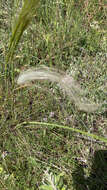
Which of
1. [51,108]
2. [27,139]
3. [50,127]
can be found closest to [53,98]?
[51,108]

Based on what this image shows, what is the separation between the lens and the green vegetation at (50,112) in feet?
4.52

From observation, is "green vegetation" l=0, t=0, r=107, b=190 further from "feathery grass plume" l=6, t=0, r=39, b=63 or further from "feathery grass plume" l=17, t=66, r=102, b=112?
"feathery grass plume" l=6, t=0, r=39, b=63

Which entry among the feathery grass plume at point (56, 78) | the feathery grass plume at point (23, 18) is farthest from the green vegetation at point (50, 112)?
the feathery grass plume at point (23, 18)

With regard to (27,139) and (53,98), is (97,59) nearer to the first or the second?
(53,98)

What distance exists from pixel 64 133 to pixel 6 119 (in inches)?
15.9

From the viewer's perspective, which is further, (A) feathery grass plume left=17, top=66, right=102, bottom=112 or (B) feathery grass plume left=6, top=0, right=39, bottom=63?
(A) feathery grass plume left=17, top=66, right=102, bottom=112

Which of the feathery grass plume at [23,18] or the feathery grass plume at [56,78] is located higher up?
the feathery grass plume at [23,18]

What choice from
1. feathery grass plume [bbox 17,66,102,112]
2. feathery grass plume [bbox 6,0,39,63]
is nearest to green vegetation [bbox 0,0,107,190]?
feathery grass plume [bbox 17,66,102,112]

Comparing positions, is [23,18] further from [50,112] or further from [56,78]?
[50,112]

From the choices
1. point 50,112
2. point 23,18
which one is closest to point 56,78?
point 23,18

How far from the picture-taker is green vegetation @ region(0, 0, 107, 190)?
54.2 inches

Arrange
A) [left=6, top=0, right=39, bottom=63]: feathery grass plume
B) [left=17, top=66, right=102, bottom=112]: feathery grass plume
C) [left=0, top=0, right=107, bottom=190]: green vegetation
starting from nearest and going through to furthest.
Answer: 1. [left=6, top=0, right=39, bottom=63]: feathery grass plume
2. [left=17, top=66, right=102, bottom=112]: feathery grass plume
3. [left=0, top=0, right=107, bottom=190]: green vegetation

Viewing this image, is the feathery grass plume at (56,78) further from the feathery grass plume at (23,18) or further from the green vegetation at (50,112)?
the feathery grass plume at (23,18)

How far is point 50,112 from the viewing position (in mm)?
1561
